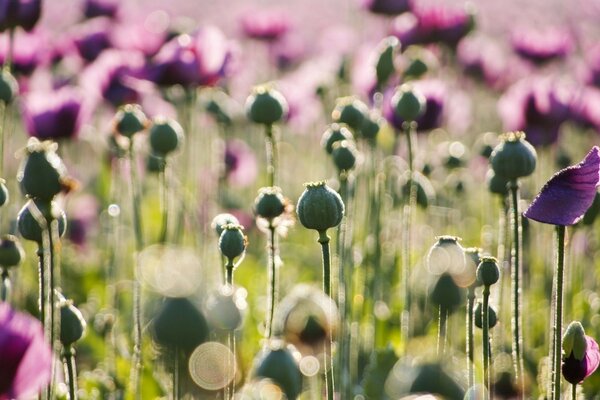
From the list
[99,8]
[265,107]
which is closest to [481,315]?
[265,107]

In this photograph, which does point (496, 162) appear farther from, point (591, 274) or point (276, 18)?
point (276, 18)

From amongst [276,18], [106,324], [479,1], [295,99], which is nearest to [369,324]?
[106,324]

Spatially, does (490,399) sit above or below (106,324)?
above

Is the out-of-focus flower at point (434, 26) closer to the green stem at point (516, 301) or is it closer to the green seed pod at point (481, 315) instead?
the green stem at point (516, 301)

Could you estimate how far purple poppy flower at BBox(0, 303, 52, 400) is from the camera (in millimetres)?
1065

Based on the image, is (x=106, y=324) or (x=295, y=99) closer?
(x=106, y=324)

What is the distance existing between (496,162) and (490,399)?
472 mm

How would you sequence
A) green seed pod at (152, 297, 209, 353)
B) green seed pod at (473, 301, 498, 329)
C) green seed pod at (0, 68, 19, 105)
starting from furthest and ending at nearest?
green seed pod at (0, 68, 19, 105), green seed pod at (473, 301, 498, 329), green seed pod at (152, 297, 209, 353)

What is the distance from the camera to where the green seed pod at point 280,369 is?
1101 millimetres

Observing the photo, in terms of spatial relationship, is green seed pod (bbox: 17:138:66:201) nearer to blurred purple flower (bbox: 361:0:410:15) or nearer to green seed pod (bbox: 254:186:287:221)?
green seed pod (bbox: 254:186:287:221)

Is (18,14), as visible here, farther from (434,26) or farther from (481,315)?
(481,315)

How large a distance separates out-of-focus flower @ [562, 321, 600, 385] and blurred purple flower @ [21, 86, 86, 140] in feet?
5.66

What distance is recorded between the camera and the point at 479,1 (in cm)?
1368

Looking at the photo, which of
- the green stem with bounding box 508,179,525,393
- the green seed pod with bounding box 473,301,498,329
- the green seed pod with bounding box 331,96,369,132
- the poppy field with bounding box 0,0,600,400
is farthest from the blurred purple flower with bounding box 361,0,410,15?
the green seed pod with bounding box 473,301,498,329
